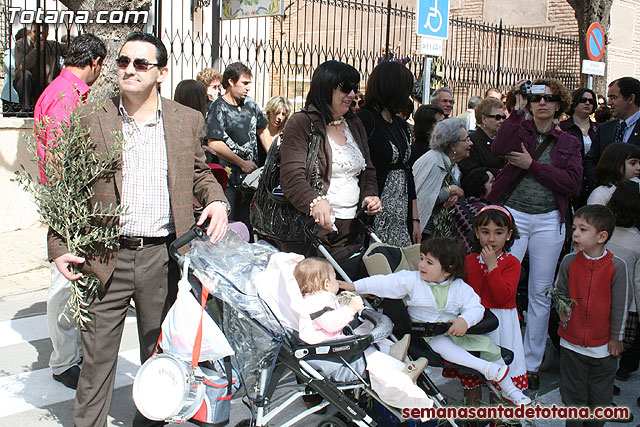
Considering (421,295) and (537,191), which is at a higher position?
(537,191)

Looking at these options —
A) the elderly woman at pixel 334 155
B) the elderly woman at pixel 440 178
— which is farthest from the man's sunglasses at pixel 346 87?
the elderly woman at pixel 440 178

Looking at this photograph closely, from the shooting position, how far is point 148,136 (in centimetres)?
353

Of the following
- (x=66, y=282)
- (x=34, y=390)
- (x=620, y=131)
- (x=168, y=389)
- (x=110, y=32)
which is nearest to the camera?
(x=168, y=389)

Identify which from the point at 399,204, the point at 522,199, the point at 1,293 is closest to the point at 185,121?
the point at 399,204

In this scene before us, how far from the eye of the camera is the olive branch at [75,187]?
332 cm

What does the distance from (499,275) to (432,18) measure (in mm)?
4553

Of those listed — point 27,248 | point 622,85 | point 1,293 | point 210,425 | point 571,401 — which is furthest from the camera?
point 27,248

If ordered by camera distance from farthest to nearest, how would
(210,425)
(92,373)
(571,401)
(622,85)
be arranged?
(622,85) → (571,401) → (92,373) → (210,425)

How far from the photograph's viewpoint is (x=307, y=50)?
1432cm

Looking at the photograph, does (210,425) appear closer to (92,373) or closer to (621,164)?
(92,373)

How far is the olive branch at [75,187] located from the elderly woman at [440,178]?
275 cm

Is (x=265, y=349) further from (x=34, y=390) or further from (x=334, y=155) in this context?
(x=34, y=390)

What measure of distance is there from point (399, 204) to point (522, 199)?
959mm

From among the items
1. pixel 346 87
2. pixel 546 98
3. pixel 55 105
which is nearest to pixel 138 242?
pixel 55 105
